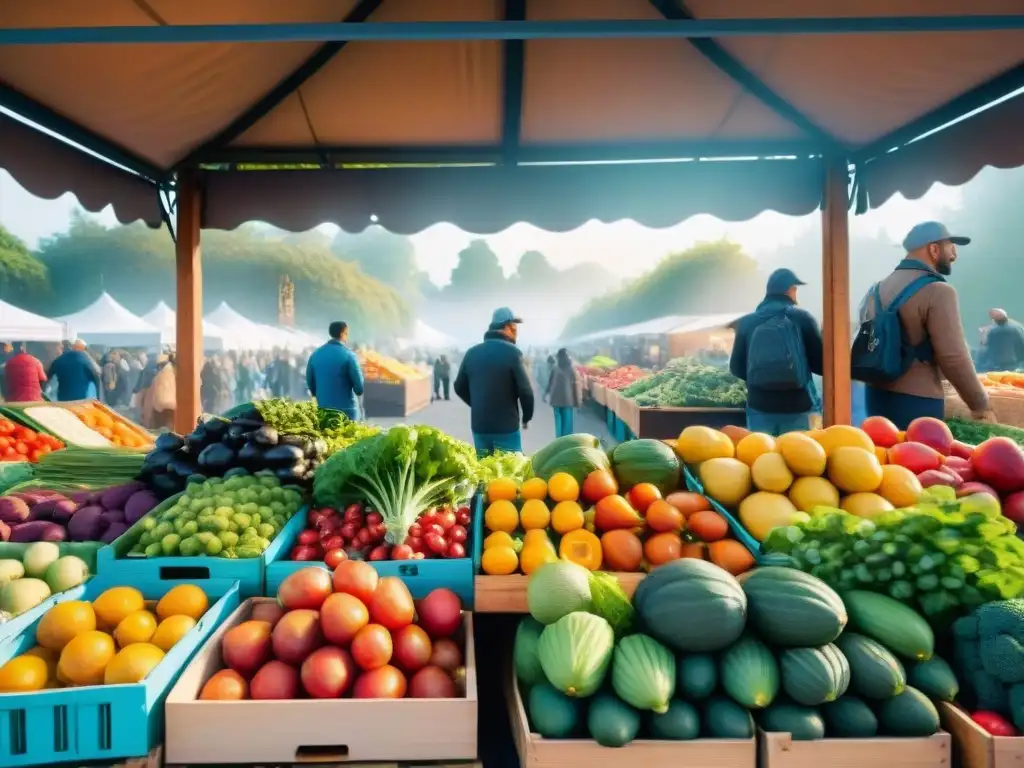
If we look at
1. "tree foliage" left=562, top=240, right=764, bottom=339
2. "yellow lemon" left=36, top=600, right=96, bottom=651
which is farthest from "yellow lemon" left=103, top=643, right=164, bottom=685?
"tree foliage" left=562, top=240, right=764, bottom=339

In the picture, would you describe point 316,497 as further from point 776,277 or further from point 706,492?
point 776,277

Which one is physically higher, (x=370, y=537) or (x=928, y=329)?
(x=928, y=329)

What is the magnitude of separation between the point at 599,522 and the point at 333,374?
14.3 feet

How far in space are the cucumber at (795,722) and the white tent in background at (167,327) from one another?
20.6 meters

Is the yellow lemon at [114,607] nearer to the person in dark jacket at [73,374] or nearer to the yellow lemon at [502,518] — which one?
the yellow lemon at [502,518]

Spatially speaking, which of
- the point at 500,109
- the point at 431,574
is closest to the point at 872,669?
the point at 431,574

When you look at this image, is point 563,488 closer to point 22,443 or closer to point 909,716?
point 909,716

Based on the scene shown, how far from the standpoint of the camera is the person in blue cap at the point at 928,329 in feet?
12.0

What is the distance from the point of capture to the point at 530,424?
49.0ft

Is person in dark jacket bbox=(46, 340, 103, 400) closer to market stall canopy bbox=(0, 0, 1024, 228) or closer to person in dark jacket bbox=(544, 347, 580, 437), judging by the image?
market stall canopy bbox=(0, 0, 1024, 228)

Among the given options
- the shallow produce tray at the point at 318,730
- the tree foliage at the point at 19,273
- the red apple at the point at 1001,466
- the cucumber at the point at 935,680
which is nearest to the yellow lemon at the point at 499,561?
the shallow produce tray at the point at 318,730

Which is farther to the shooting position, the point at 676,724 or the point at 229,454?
the point at 229,454

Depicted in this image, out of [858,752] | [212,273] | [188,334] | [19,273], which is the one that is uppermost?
[212,273]

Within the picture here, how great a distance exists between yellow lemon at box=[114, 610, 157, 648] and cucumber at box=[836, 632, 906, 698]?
213cm
